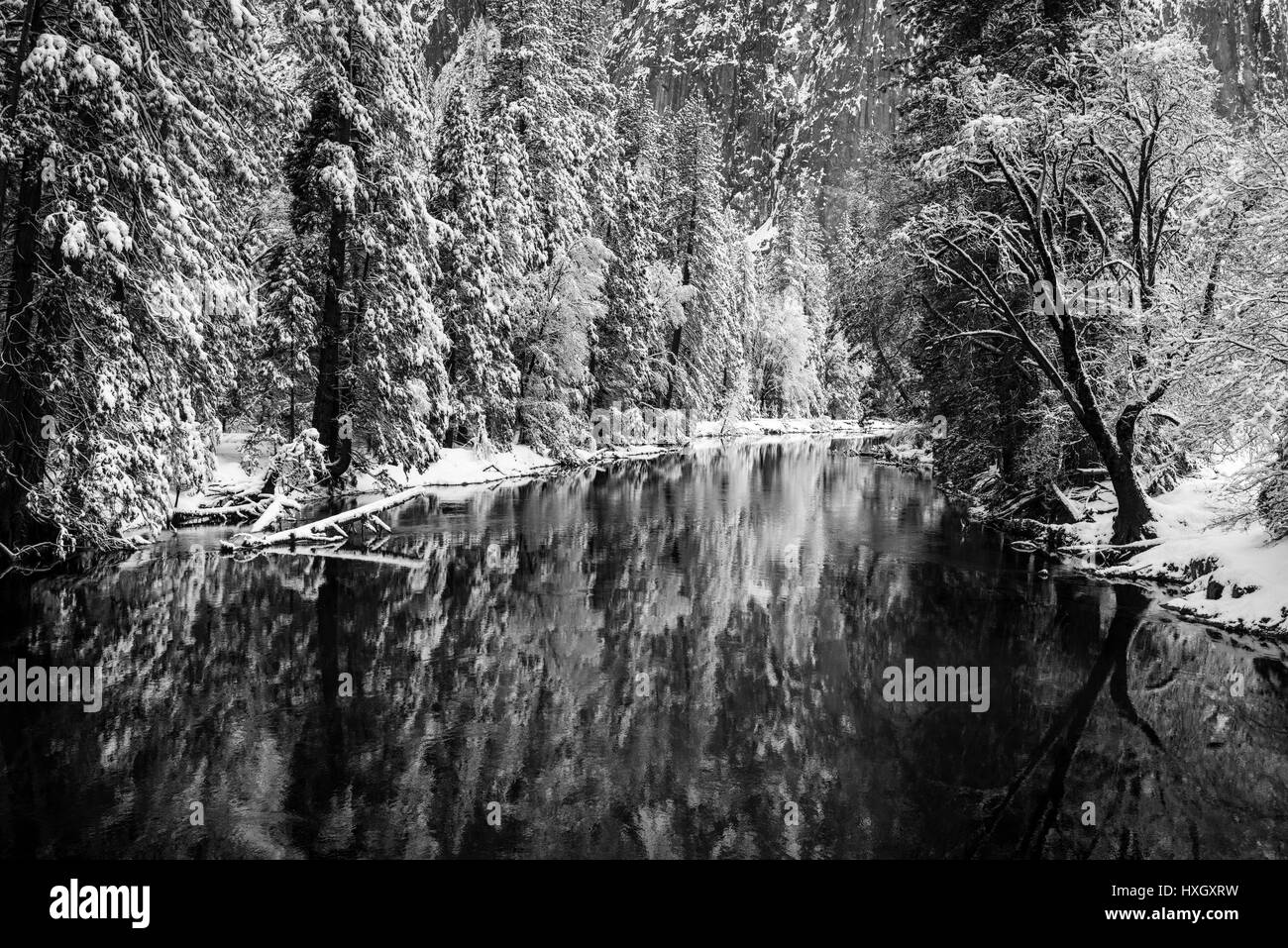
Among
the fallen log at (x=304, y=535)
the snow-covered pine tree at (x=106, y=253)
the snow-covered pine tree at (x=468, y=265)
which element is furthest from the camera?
the snow-covered pine tree at (x=468, y=265)

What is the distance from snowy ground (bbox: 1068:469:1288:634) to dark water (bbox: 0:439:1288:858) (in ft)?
2.88

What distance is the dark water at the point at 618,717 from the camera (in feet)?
19.7

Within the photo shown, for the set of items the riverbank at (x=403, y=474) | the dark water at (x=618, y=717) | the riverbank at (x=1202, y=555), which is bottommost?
the dark water at (x=618, y=717)

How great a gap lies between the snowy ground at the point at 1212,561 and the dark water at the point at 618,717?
88 centimetres

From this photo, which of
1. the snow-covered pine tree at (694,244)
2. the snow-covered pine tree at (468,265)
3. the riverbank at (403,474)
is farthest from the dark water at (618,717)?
the snow-covered pine tree at (694,244)

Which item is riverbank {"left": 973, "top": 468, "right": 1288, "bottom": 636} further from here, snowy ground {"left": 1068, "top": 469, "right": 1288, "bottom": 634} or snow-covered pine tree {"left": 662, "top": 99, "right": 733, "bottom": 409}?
snow-covered pine tree {"left": 662, "top": 99, "right": 733, "bottom": 409}

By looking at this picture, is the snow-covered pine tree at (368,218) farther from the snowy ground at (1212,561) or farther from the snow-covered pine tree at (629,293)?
the snowy ground at (1212,561)

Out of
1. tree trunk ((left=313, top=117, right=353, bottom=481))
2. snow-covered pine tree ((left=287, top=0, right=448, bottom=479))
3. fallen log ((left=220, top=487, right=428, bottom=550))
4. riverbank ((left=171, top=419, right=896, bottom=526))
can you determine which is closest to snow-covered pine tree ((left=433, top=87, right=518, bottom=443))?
riverbank ((left=171, top=419, right=896, bottom=526))

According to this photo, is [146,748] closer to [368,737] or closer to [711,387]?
[368,737]

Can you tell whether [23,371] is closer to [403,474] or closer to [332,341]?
[332,341]

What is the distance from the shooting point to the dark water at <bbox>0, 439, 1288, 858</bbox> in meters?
6.00
